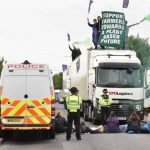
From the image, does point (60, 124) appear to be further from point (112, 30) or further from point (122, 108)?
point (112, 30)

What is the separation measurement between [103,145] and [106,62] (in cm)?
1041

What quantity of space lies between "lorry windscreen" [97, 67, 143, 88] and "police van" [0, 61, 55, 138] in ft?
28.4

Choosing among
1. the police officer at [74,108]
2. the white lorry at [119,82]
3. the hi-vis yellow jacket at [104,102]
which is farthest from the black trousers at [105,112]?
the police officer at [74,108]

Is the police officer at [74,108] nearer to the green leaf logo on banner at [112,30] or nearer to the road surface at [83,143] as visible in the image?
the road surface at [83,143]

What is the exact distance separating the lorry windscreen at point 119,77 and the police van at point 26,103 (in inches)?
341

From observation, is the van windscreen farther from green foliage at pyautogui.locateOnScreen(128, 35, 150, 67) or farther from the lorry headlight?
green foliage at pyautogui.locateOnScreen(128, 35, 150, 67)

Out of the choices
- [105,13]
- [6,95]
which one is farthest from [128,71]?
[6,95]

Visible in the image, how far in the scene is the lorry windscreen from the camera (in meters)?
27.0

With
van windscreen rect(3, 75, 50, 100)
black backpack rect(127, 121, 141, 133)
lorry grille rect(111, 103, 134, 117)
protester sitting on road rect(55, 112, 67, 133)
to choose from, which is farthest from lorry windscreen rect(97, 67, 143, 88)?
van windscreen rect(3, 75, 50, 100)

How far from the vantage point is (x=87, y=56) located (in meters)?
30.0

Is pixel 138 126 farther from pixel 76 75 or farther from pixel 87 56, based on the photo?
pixel 76 75

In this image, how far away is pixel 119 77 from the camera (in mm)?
27031

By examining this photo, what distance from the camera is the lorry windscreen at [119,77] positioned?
2700cm

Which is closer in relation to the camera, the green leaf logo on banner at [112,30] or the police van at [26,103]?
the police van at [26,103]
